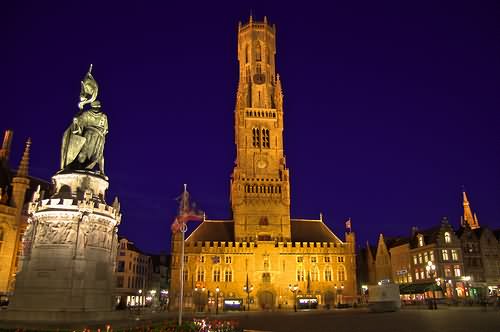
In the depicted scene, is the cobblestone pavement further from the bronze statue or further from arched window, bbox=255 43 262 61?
arched window, bbox=255 43 262 61

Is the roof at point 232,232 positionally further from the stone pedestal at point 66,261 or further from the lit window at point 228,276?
the stone pedestal at point 66,261

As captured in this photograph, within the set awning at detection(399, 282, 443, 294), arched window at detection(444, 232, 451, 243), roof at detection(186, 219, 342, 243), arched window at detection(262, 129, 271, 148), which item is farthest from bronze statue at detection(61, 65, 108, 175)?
arched window at detection(444, 232, 451, 243)

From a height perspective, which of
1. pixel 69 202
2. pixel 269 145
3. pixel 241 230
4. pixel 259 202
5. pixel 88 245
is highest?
pixel 269 145

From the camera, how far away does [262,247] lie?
2384 inches

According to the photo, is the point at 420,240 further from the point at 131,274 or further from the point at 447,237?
the point at 131,274

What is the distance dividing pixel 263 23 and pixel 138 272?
53.5m

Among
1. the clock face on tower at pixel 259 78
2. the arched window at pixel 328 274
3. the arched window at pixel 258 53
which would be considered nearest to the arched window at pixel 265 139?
the clock face on tower at pixel 259 78

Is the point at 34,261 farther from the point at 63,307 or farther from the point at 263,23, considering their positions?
the point at 263,23

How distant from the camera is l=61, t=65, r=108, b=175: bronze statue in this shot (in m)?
23.5

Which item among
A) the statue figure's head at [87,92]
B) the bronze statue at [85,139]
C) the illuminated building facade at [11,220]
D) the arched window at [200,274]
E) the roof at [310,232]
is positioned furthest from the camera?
the roof at [310,232]

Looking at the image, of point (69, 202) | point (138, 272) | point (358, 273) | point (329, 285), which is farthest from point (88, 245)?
point (358, 273)

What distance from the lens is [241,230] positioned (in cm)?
6284

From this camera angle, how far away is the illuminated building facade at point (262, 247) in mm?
58656

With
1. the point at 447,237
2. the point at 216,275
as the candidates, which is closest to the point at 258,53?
the point at 216,275
